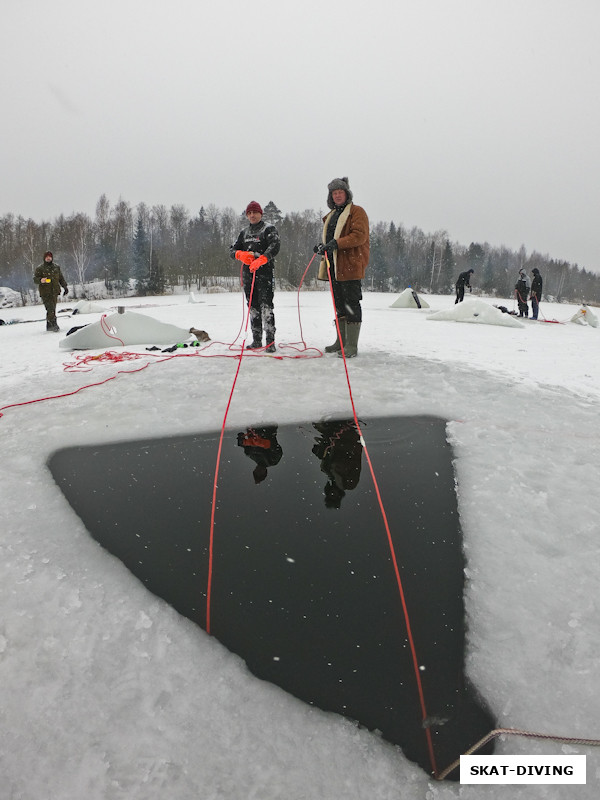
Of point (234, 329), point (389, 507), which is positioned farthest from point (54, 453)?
point (234, 329)

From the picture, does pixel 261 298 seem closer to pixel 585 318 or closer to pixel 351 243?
pixel 351 243

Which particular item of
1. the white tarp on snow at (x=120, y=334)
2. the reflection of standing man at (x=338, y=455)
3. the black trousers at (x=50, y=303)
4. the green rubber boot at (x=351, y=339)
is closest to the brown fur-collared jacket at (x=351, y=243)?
the green rubber boot at (x=351, y=339)

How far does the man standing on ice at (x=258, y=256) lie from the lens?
461 cm

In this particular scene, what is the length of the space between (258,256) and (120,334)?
7.25 ft

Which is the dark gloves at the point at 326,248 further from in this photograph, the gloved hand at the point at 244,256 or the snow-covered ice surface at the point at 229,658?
the snow-covered ice surface at the point at 229,658

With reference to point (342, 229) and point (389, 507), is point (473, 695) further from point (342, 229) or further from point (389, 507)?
point (342, 229)

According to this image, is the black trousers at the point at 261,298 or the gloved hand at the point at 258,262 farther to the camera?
the black trousers at the point at 261,298

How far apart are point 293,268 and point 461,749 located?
45.5m

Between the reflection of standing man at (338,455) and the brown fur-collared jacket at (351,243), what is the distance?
203cm

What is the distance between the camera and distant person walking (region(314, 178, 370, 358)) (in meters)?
4.21

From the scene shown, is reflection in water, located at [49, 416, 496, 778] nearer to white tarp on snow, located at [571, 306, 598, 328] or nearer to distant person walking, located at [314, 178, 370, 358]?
distant person walking, located at [314, 178, 370, 358]

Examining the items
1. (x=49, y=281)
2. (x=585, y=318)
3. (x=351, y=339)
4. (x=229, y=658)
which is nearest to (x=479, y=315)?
(x=585, y=318)

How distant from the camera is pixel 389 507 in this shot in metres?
1.89

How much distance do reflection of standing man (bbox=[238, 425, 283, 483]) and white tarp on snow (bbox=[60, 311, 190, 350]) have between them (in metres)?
3.48
